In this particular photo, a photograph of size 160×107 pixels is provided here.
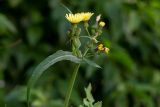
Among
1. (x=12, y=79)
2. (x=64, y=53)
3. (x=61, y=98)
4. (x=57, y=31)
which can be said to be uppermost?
(x=57, y=31)

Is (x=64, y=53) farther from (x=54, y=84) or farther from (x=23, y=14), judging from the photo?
(x=23, y=14)

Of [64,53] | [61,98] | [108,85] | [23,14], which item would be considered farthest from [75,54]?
[23,14]

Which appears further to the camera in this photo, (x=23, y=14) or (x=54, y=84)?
(x=23, y=14)

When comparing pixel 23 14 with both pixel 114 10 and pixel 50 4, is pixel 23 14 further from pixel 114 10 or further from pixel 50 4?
pixel 114 10

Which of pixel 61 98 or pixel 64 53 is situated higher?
pixel 61 98

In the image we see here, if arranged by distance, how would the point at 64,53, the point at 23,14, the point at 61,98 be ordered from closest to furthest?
the point at 64,53 < the point at 61,98 < the point at 23,14

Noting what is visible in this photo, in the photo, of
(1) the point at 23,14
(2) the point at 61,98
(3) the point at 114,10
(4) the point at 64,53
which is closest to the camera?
(4) the point at 64,53
